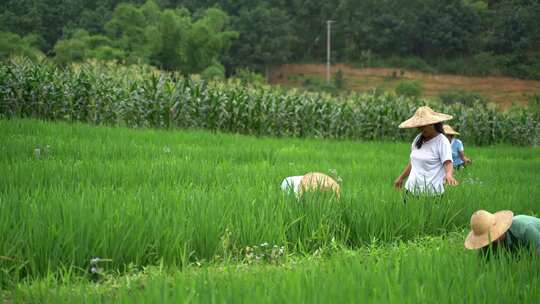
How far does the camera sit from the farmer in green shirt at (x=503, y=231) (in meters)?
3.13

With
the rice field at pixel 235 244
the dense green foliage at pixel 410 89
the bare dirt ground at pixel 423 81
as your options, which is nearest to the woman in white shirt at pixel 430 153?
the rice field at pixel 235 244

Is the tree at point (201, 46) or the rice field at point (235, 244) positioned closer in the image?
the rice field at point (235, 244)

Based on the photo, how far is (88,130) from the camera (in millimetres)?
9953

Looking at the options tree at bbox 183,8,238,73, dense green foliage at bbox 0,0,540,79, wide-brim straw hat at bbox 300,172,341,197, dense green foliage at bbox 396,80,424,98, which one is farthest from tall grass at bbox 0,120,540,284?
tree at bbox 183,8,238,73

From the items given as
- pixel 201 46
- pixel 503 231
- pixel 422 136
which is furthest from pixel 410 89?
pixel 503 231

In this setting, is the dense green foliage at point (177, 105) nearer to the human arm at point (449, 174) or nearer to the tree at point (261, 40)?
the human arm at point (449, 174)

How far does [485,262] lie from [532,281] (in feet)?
1.32

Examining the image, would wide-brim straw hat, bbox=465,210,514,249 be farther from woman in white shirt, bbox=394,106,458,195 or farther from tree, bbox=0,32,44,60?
tree, bbox=0,32,44,60

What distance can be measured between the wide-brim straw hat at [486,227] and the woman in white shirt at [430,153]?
2.22m

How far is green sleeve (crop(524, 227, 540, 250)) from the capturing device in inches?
125

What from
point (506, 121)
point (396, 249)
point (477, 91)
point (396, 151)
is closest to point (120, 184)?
point (396, 249)

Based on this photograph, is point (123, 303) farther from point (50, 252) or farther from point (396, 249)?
point (396, 249)

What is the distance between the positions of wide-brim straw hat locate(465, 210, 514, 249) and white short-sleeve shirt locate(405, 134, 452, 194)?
229cm

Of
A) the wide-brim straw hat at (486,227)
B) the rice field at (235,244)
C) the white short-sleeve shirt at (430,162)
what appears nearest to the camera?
the rice field at (235,244)
